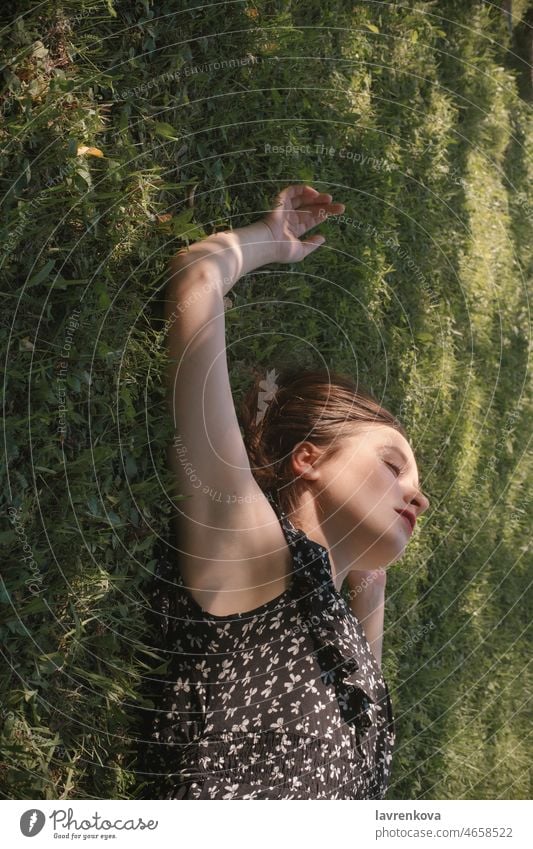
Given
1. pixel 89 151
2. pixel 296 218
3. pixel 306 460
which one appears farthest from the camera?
pixel 296 218

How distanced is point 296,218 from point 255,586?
0.57m

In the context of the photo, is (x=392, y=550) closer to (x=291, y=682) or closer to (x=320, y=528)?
(x=320, y=528)

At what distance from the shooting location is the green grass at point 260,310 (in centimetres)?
103

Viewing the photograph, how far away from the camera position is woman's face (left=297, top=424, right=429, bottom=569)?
47.4 inches

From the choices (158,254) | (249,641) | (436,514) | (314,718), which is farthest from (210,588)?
(436,514)

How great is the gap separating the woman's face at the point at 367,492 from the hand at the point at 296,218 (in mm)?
293

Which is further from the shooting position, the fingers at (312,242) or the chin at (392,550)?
the fingers at (312,242)

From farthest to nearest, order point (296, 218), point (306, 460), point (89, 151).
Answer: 1. point (296, 218)
2. point (306, 460)
3. point (89, 151)

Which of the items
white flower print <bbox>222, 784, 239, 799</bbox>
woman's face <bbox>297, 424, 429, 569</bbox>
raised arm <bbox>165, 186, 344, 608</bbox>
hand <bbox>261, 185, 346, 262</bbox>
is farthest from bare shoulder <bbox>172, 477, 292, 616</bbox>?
hand <bbox>261, 185, 346, 262</bbox>

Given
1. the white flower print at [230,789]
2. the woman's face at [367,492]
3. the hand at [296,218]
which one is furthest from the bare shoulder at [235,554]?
the hand at [296,218]

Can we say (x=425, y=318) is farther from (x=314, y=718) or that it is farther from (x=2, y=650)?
(x=2, y=650)

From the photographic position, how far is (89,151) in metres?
1.07

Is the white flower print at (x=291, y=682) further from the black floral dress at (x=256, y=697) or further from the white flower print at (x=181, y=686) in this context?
the white flower print at (x=181, y=686)

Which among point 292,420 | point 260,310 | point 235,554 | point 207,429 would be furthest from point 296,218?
point 235,554
